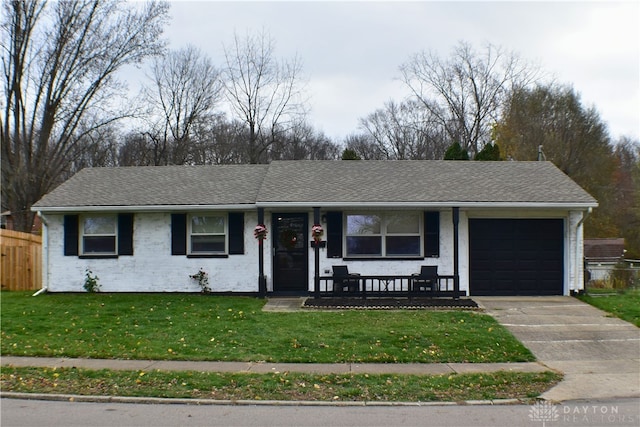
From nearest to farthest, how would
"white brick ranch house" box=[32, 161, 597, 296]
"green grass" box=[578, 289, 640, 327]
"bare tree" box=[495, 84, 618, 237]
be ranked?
"green grass" box=[578, 289, 640, 327] < "white brick ranch house" box=[32, 161, 597, 296] < "bare tree" box=[495, 84, 618, 237]

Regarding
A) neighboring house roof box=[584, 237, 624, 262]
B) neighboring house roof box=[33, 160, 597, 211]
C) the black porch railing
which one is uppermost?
neighboring house roof box=[33, 160, 597, 211]

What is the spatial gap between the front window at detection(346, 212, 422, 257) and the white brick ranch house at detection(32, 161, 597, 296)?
0.10 ft

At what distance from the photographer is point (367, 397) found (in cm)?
749

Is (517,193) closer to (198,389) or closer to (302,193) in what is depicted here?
(302,193)

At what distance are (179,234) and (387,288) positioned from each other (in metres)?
6.26

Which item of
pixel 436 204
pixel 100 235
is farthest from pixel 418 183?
pixel 100 235

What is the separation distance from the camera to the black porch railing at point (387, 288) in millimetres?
14836

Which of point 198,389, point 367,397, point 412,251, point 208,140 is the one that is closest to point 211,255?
point 412,251

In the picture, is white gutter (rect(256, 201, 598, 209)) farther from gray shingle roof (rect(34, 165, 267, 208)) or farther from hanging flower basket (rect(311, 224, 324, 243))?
gray shingle roof (rect(34, 165, 267, 208))

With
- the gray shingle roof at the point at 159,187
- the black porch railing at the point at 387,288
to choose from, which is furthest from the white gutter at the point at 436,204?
the black porch railing at the point at 387,288

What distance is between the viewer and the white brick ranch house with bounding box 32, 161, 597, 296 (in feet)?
51.4

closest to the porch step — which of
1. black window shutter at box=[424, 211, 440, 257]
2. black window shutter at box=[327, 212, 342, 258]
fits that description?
black window shutter at box=[327, 212, 342, 258]

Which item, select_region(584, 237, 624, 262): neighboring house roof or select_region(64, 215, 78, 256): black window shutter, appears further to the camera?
select_region(584, 237, 624, 262): neighboring house roof

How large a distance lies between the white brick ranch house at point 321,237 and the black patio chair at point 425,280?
27 cm
